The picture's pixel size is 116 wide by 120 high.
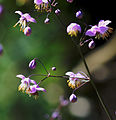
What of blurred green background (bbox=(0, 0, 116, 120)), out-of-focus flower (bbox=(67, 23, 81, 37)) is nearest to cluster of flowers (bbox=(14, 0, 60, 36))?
out-of-focus flower (bbox=(67, 23, 81, 37))

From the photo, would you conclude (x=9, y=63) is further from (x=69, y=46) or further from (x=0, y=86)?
(x=69, y=46)

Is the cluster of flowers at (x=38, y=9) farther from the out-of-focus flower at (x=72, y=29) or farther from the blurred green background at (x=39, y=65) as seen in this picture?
the blurred green background at (x=39, y=65)

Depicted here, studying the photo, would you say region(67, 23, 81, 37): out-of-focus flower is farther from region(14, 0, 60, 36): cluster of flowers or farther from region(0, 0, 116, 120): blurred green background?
region(0, 0, 116, 120): blurred green background

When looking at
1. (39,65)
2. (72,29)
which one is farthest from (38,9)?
(39,65)

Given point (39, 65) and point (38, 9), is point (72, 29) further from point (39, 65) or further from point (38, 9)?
point (39, 65)

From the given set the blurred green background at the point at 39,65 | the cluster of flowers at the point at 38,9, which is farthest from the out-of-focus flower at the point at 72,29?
the blurred green background at the point at 39,65

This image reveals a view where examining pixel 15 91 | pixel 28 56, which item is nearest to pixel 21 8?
pixel 28 56

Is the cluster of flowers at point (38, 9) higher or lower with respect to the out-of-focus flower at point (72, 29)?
higher

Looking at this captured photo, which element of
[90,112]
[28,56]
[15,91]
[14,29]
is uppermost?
[14,29]
